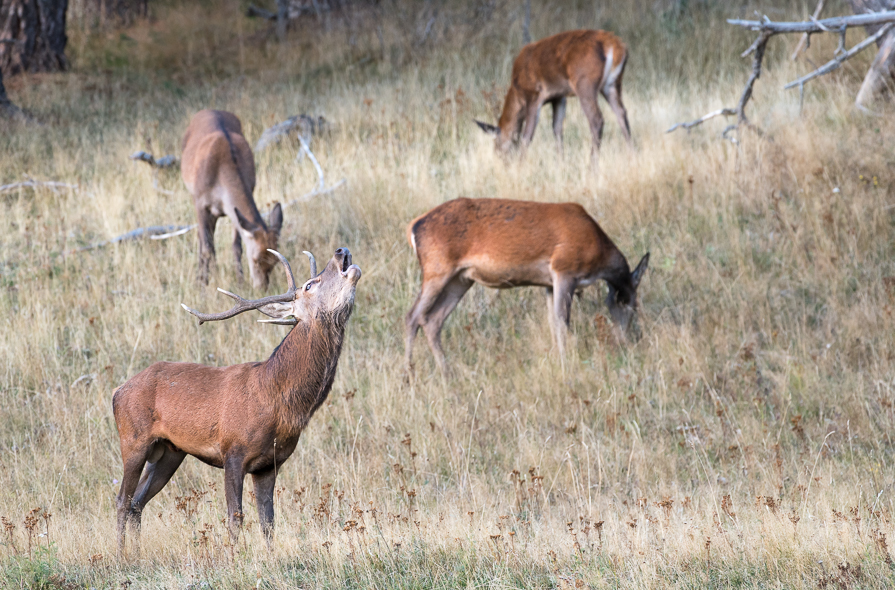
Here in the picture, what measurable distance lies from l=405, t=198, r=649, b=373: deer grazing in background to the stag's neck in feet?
11.1

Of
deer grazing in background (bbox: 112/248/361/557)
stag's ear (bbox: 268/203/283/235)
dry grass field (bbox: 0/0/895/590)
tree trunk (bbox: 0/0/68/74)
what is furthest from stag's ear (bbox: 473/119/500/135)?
tree trunk (bbox: 0/0/68/74)

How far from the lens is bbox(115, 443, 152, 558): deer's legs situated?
4.69m

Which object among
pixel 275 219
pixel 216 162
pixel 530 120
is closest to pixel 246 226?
pixel 275 219

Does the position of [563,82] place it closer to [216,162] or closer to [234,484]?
[216,162]

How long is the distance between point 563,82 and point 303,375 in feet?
27.3

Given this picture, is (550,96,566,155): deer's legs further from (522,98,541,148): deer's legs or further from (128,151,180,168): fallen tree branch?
(128,151,180,168): fallen tree branch

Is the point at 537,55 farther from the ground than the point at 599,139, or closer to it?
farther from the ground

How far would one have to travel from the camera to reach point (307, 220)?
10516mm

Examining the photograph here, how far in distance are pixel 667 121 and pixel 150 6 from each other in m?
13.3

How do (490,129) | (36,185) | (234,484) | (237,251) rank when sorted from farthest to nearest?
(490,129) → (36,185) → (237,251) → (234,484)

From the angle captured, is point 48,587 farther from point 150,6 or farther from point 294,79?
point 150,6

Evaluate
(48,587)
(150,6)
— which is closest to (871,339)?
(48,587)

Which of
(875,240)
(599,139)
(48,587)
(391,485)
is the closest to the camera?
(48,587)

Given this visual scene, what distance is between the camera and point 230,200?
9.30 metres
